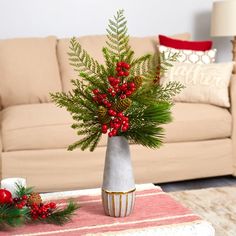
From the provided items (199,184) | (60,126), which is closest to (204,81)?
(199,184)

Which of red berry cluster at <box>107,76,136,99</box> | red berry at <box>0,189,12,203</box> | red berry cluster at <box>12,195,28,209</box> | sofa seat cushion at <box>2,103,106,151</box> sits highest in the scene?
red berry cluster at <box>107,76,136,99</box>

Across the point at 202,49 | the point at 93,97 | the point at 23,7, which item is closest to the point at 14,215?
the point at 93,97

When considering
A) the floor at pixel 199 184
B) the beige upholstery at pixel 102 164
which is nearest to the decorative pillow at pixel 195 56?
the beige upholstery at pixel 102 164

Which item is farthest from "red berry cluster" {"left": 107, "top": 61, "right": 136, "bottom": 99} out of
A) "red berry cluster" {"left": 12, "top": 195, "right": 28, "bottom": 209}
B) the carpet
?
the carpet

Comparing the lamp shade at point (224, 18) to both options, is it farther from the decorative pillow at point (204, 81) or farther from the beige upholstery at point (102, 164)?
the beige upholstery at point (102, 164)

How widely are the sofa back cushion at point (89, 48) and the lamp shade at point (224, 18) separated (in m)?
0.51

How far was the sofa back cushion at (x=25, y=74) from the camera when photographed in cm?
314

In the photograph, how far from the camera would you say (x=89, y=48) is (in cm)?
333

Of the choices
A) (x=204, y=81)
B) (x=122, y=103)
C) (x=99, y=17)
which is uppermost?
(x=99, y=17)

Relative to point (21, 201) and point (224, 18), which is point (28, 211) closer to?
point (21, 201)

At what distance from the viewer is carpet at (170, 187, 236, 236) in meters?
2.26

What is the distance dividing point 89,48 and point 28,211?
205 centimetres

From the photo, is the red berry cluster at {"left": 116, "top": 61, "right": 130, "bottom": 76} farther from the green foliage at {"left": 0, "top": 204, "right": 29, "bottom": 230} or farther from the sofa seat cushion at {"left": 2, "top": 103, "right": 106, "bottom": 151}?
the sofa seat cushion at {"left": 2, "top": 103, "right": 106, "bottom": 151}

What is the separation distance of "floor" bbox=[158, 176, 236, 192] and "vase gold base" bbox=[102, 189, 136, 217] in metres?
1.45
